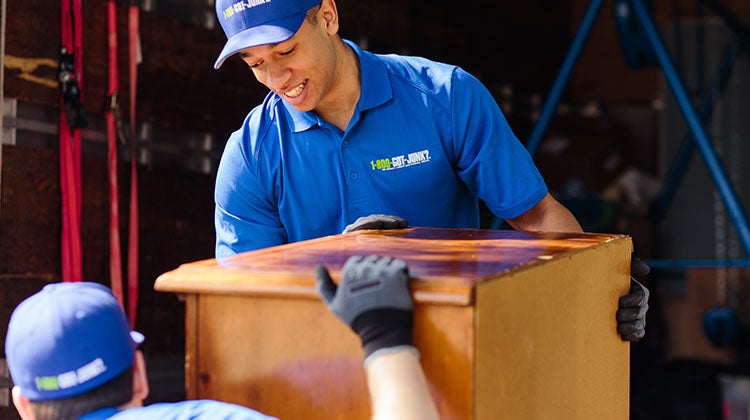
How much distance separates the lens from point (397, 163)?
2.49m

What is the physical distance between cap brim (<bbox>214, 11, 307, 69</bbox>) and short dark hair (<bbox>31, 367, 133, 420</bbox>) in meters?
0.84

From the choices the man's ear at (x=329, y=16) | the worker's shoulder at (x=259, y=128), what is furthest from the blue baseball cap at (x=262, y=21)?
the worker's shoulder at (x=259, y=128)

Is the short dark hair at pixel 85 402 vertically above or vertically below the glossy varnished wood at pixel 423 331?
below

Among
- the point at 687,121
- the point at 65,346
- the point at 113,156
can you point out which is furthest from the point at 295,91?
the point at 687,121

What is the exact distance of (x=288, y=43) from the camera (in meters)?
2.32

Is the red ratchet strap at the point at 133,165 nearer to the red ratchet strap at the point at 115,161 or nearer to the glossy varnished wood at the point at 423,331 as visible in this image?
the red ratchet strap at the point at 115,161

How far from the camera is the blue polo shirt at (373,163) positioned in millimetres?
2486

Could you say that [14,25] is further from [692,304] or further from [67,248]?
[692,304]

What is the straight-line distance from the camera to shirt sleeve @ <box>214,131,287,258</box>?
8.21 ft

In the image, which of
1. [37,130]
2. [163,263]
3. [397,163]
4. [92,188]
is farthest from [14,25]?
[397,163]

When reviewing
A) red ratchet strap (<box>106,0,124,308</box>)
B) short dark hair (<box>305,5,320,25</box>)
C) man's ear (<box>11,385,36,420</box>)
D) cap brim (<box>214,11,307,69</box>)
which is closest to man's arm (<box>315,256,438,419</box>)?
man's ear (<box>11,385,36,420</box>)

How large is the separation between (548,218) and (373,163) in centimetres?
42

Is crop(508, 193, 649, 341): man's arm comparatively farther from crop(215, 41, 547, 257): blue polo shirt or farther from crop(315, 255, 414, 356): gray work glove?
crop(315, 255, 414, 356): gray work glove

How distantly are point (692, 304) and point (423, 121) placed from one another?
169 inches
